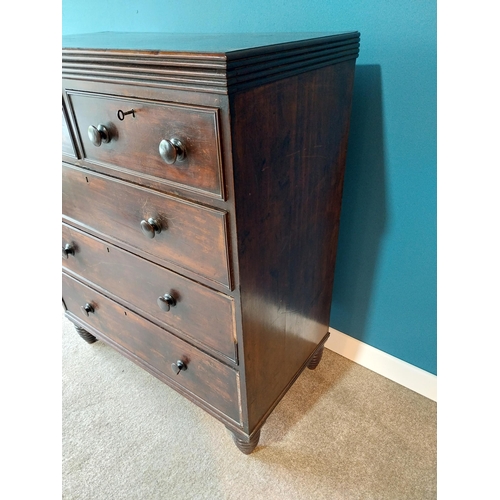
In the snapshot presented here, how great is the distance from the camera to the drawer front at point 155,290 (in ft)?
2.89

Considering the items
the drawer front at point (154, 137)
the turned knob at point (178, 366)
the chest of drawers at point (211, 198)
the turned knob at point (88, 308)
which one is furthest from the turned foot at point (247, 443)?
the drawer front at point (154, 137)

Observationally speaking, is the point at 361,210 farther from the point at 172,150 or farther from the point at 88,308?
the point at 88,308

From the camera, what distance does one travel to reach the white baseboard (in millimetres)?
1268

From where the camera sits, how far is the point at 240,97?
2.01 feet

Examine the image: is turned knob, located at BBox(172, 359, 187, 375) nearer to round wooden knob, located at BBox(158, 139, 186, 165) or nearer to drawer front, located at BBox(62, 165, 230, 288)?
drawer front, located at BBox(62, 165, 230, 288)

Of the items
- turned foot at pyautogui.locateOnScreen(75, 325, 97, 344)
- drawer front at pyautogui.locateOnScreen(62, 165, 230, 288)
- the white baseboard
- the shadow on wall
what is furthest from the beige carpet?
drawer front at pyautogui.locateOnScreen(62, 165, 230, 288)

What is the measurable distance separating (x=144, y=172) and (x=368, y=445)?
1.02 m

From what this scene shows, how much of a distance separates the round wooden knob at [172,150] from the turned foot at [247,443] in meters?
0.80

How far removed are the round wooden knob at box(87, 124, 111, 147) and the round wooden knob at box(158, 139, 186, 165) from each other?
201 millimetres

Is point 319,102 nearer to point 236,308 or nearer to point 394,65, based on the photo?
point 394,65

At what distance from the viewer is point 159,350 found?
1141 millimetres

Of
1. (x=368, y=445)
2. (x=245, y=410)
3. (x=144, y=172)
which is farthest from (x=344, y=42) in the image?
(x=368, y=445)

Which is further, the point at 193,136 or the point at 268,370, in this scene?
the point at 268,370

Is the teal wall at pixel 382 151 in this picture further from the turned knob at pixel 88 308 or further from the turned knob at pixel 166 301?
the turned knob at pixel 88 308
